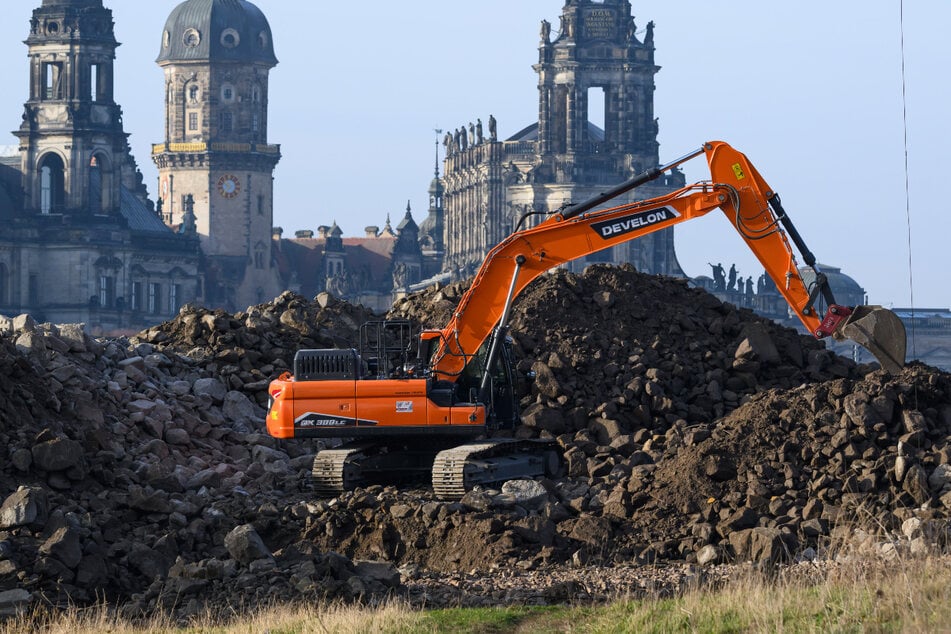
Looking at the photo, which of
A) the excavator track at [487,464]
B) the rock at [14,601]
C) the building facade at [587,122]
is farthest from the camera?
the building facade at [587,122]

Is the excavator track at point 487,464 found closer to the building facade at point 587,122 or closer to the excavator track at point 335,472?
the excavator track at point 335,472

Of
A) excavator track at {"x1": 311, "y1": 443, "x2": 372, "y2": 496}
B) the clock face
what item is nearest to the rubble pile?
excavator track at {"x1": 311, "y1": 443, "x2": 372, "y2": 496}

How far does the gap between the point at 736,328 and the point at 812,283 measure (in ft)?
19.9

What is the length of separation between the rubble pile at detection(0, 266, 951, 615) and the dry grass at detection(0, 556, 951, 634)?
1089 millimetres

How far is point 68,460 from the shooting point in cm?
2370

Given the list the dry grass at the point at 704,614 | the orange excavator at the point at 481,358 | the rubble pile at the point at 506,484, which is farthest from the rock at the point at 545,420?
the dry grass at the point at 704,614

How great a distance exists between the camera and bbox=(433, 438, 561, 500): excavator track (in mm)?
24000

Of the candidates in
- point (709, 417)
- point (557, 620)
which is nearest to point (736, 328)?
point (709, 417)

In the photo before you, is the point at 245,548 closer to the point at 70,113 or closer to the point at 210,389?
the point at 210,389

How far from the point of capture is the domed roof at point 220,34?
162250mm

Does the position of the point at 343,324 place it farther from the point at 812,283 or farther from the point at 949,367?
the point at 949,367

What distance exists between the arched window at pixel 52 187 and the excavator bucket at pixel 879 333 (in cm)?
11528

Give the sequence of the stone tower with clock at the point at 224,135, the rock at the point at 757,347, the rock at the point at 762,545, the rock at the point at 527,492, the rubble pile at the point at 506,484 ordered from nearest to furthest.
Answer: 1. the rubble pile at the point at 506,484
2. the rock at the point at 762,545
3. the rock at the point at 527,492
4. the rock at the point at 757,347
5. the stone tower with clock at the point at 224,135

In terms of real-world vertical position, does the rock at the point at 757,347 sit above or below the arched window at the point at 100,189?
below
